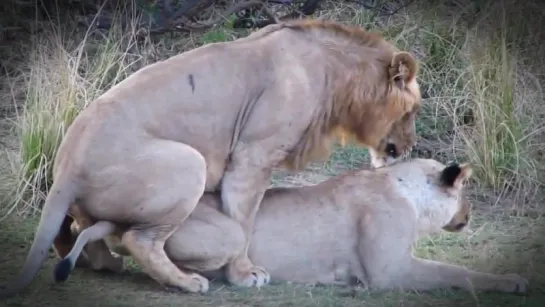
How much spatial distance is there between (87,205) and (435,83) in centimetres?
454

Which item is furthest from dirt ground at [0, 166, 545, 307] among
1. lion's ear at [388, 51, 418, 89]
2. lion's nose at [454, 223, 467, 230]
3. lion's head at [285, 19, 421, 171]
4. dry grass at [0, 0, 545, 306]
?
lion's ear at [388, 51, 418, 89]

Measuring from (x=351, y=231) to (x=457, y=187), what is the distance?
0.70 meters

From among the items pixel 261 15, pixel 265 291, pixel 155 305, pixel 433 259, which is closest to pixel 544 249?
pixel 433 259

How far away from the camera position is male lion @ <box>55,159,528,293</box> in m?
6.12

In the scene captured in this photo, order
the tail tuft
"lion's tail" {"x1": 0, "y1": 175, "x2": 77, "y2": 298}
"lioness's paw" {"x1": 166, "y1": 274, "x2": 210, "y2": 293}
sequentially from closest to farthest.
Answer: the tail tuft < "lion's tail" {"x1": 0, "y1": 175, "x2": 77, "y2": 298} < "lioness's paw" {"x1": 166, "y1": 274, "x2": 210, "y2": 293}

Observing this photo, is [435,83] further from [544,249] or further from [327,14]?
[544,249]

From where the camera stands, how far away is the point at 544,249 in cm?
714

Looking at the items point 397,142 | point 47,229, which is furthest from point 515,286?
point 47,229

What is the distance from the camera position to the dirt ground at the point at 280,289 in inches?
233

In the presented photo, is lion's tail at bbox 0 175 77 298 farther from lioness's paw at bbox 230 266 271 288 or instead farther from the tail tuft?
lioness's paw at bbox 230 266 271 288

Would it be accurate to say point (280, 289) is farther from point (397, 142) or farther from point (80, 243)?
point (397, 142)

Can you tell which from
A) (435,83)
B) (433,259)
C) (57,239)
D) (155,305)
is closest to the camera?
(155,305)

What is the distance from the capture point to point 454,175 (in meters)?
6.49

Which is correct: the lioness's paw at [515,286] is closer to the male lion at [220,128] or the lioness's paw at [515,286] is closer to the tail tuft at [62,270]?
the male lion at [220,128]
